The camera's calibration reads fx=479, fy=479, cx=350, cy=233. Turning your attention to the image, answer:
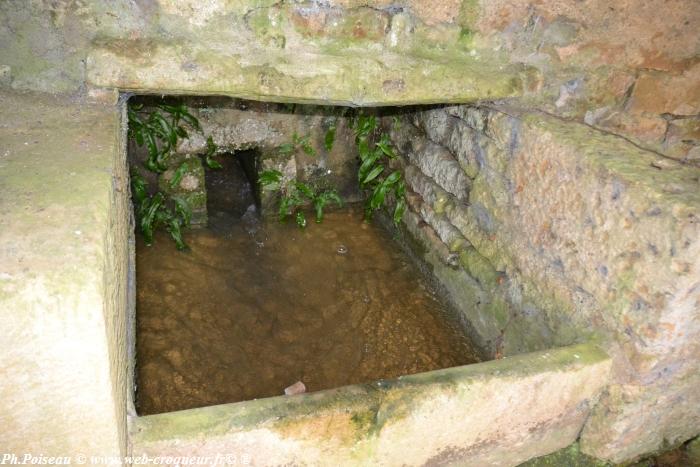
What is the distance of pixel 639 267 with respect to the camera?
4.86 feet

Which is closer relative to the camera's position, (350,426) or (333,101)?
(350,426)

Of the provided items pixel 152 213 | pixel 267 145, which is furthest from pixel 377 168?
pixel 152 213

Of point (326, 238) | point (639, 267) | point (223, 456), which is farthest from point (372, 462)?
point (326, 238)

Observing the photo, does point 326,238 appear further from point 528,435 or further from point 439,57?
point 528,435

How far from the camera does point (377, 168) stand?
320cm

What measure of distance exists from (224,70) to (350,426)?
1.28 metres

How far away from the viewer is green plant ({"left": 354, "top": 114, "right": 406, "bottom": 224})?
312 cm

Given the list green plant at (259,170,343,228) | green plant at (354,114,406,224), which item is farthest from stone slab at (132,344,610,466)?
green plant at (259,170,343,228)

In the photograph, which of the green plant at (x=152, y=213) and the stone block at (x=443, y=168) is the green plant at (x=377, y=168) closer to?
the stone block at (x=443, y=168)

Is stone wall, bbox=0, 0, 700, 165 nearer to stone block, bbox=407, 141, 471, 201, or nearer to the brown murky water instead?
stone block, bbox=407, 141, 471, 201

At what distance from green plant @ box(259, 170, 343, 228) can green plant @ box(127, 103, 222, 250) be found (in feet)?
1.85

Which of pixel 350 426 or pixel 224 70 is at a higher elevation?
pixel 224 70

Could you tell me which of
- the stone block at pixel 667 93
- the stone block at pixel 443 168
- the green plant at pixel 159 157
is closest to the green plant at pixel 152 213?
the green plant at pixel 159 157

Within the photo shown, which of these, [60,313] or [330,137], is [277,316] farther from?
[60,313]
